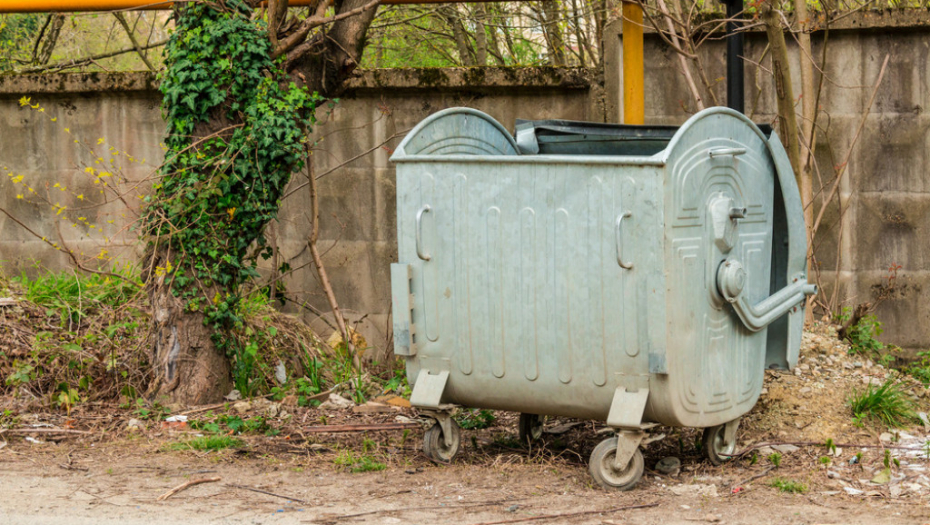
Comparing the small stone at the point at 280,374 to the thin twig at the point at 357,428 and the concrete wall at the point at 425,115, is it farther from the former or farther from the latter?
the thin twig at the point at 357,428

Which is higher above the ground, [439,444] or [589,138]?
[589,138]

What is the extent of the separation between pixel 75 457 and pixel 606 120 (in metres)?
3.83

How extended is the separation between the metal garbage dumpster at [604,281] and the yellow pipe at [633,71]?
1.35 meters

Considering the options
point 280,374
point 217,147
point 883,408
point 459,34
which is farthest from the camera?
point 459,34

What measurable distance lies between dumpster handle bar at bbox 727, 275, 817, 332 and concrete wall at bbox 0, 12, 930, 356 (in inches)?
77.4

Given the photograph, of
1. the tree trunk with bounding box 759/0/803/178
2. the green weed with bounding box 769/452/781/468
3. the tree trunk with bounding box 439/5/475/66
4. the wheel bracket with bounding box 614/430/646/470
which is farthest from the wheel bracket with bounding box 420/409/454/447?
the tree trunk with bounding box 439/5/475/66

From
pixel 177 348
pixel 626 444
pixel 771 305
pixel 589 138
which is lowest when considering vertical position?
pixel 626 444

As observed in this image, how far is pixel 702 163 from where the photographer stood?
4059 millimetres

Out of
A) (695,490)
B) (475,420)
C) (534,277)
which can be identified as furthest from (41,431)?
(695,490)

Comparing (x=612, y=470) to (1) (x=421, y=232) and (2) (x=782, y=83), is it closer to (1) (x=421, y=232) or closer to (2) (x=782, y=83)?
(1) (x=421, y=232)

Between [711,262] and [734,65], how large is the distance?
7.57ft

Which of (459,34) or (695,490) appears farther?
(459,34)

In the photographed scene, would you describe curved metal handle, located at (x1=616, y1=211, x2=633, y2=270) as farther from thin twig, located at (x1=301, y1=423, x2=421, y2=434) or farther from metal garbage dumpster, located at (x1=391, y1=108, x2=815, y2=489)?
thin twig, located at (x1=301, y1=423, x2=421, y2=434)

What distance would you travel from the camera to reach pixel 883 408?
199 inches
